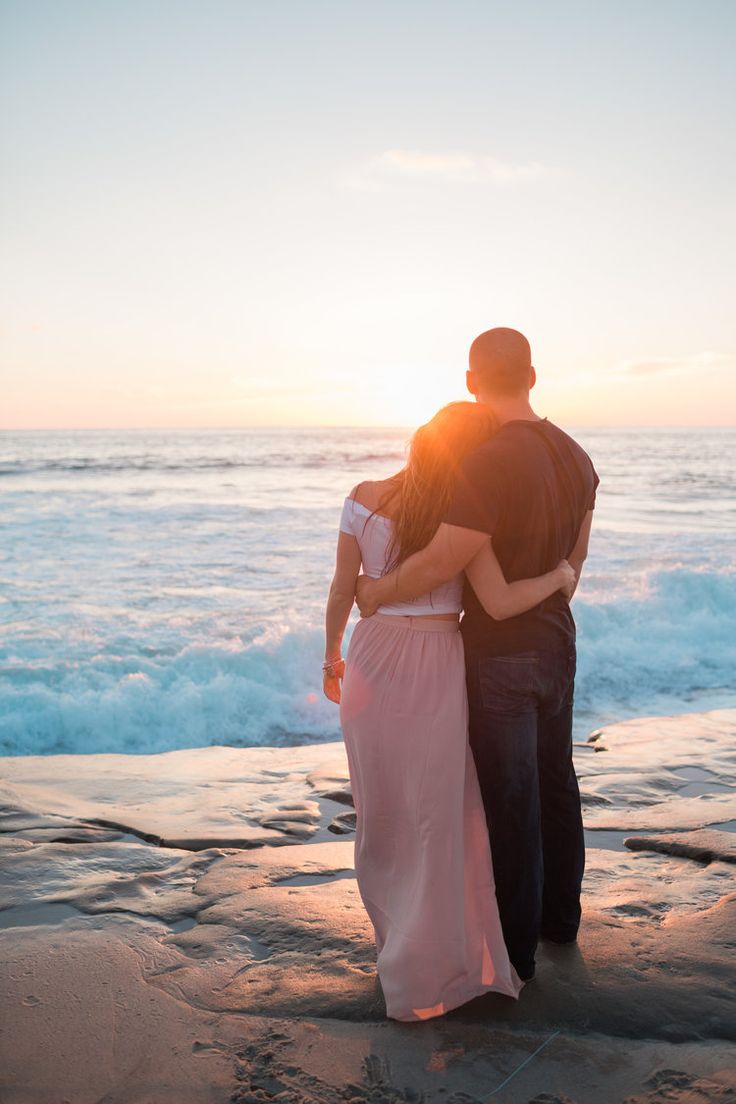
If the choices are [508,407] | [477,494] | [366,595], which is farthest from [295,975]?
[508,407]

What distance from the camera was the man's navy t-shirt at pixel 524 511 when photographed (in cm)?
256

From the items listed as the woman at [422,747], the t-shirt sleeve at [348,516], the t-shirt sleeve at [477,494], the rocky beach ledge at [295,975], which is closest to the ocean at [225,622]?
the rocky beach ledge at [295,975]

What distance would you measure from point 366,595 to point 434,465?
49 cm

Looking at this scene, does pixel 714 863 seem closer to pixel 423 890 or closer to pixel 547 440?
pixel 423 890

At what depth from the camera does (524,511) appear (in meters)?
2.63

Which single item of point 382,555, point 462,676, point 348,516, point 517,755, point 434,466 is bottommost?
point 517,755

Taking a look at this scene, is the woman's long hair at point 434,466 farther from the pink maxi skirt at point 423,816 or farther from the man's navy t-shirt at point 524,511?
the pink maxi skirt at point 423,816

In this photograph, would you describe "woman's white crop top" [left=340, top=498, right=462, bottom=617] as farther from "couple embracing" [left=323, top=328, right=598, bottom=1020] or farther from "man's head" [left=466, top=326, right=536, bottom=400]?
"man's head" [left=466, top=326, right=536, bottom=400]

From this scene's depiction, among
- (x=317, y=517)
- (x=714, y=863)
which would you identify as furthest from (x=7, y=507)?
(x=714, y=863)

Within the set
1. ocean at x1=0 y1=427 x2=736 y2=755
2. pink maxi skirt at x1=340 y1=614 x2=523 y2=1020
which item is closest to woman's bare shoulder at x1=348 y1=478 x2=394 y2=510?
pink maxi skirt at x1=340 y1=614 x2=523 y2=1020

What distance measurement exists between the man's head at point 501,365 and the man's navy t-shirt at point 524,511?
129mm

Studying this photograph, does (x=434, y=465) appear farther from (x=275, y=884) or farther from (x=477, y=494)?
(x=275, y=884)

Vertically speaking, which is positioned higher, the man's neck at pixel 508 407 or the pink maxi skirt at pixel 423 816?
the man's neck at pixel 508 407

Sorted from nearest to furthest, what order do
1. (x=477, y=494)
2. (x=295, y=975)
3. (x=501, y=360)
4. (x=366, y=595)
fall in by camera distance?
(x=477, y=494) → (x=501, y=360) → (x=366, y=595) → (x=295, y=975)
